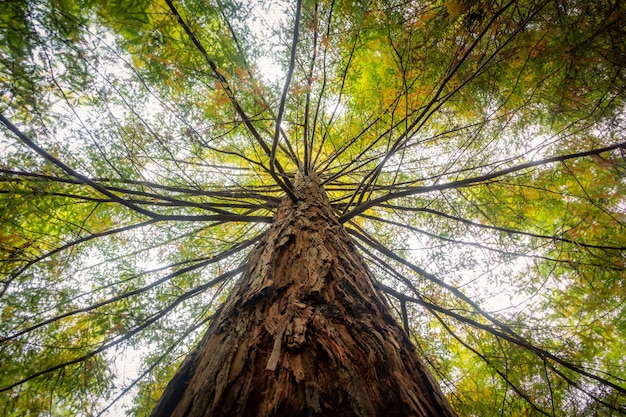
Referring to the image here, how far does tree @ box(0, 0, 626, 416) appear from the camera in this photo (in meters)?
1.04

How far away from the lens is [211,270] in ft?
12.6

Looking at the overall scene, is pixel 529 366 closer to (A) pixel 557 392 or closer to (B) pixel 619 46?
(A) pixel 557 392

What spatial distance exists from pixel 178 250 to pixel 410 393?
339 cm

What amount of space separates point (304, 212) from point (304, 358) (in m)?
1.40

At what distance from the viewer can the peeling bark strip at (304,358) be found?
0.76 meters

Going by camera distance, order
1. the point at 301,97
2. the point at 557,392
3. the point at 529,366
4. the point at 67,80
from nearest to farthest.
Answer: the point at 67,80
the point at 529,366
the point at 557,392
the point at 301,97

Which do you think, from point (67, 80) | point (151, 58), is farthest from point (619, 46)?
point (67, 80)

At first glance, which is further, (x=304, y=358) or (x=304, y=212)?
(x=304, y=212)

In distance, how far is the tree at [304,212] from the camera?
1043 millimetres

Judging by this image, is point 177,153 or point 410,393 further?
point 177,153

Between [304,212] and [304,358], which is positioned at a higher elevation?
[304,212]

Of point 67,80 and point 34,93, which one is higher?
point 67,80

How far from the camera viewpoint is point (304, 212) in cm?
218

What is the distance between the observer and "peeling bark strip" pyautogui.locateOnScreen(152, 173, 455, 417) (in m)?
0.76
